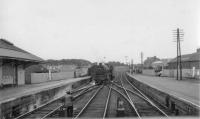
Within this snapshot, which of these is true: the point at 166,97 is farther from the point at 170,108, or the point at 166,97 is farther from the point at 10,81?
the point at 10,81

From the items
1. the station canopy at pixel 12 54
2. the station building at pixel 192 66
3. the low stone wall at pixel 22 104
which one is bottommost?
the low stone wall at pixel 22 104

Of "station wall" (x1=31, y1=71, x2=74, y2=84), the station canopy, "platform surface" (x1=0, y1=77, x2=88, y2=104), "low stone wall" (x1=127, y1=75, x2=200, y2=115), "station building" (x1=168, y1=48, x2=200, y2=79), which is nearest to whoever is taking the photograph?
"low stone wall" (x1=127, y1=75, x2=200, y2=115)

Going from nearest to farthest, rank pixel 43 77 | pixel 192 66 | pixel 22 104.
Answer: pixel 22 104 < pixel 43 77 < pixel 192 66

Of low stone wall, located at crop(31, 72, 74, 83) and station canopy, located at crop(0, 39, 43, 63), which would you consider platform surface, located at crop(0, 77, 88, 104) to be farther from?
low stone wall, located at crop(31, 72, 74, 83)

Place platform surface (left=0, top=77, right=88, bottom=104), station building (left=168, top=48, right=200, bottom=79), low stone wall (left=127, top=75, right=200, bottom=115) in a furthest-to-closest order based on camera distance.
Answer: station building (left=168, top=48, right=200, bottom=79) < platform surface (left=0, top=77, right=88, bottom=104) < low stone wall (left=127, top=75, right=200, bottom=115)

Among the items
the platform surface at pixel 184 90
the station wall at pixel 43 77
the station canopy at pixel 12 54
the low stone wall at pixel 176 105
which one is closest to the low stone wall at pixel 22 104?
the station canopy at pixel 12 54

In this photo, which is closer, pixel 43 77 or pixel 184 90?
pixel 184 90

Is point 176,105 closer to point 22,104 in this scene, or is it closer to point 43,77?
point 22,104

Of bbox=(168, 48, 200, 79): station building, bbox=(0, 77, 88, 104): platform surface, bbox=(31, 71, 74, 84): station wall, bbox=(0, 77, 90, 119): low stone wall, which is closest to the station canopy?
bbox=(0, 77, 88, 104): platform surface

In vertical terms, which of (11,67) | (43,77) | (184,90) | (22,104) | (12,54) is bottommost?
(22,104)

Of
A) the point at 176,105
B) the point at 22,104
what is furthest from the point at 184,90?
the point at 22,104

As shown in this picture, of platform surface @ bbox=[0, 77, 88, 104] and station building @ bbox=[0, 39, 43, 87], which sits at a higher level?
station building @ bbox=[0, 39, 43, 87]

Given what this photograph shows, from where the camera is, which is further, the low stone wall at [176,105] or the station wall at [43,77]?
the station wall at [43,77]

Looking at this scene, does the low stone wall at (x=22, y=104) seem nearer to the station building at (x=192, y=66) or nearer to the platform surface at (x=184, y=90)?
the platform surface at (x=184, y=90)
